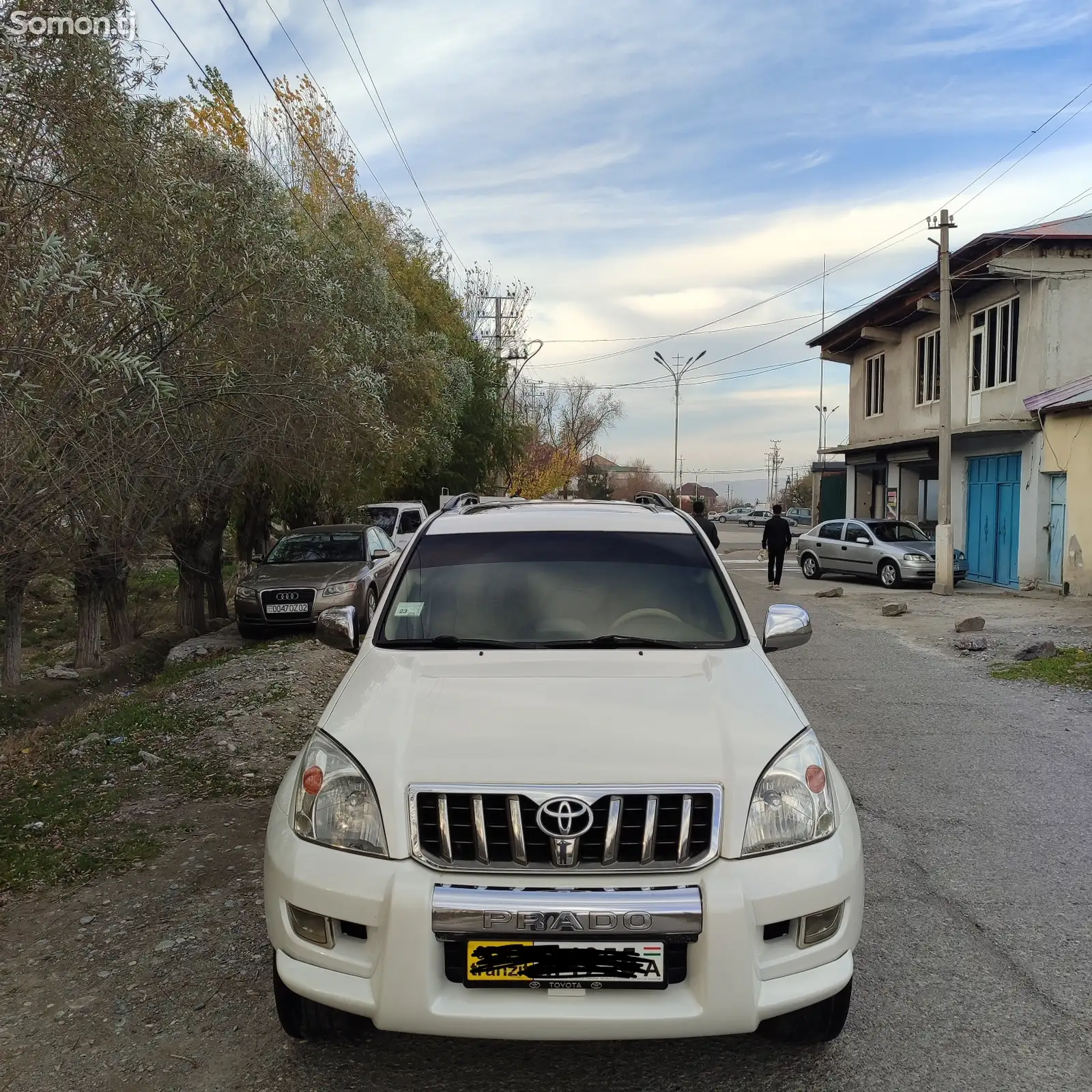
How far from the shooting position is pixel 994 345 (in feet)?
70.6

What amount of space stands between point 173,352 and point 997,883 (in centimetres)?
683

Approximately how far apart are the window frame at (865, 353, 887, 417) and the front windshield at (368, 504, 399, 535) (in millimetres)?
15961

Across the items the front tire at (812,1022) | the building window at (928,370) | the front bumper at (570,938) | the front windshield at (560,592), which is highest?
the building window at (928,370)

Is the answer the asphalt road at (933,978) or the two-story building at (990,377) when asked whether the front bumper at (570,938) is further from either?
the two-story building at (990,377)

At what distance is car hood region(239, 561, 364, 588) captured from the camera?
43.1 feet

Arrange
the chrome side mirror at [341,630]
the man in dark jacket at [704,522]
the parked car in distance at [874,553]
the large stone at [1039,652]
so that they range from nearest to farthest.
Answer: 1. the chrome side mirror at [341,630]
2. the large stone at [1039,652]
3. the man in dark jacket at [704,522]
4. the parked car in distance at [874,553]

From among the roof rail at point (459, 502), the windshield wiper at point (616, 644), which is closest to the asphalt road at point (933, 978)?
the windshield wiper at point (616, 644)

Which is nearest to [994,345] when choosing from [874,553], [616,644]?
[874,553]

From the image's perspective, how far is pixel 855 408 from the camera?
3106cm

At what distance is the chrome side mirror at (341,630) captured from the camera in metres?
4.40

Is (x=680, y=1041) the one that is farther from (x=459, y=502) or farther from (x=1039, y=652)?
(x=1039, y=652)

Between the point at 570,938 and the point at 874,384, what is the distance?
29.4 m

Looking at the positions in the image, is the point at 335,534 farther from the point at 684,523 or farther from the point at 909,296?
the point at 909,296

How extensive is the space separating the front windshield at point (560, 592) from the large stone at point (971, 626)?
10.6m
